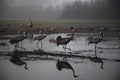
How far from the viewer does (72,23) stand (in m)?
2.03

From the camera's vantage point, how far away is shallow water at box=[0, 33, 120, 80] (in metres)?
2.01

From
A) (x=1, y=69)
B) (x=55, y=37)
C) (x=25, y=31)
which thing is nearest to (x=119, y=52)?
(x=55, y=37)

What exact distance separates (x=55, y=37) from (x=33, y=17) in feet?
0.87

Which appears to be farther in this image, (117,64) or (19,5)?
(117,64)

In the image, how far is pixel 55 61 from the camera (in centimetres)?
203

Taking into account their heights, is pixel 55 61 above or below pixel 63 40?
below

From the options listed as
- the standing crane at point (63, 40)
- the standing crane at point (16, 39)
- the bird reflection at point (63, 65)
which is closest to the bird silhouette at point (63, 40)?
the standing crane at point (63, 40)

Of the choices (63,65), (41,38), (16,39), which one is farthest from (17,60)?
(63,65)

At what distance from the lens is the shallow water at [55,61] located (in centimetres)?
201

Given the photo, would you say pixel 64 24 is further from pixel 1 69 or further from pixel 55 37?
pixel 1 69

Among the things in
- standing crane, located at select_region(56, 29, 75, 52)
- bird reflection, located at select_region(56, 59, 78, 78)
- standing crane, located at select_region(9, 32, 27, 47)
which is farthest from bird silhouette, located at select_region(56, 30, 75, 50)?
standing crane, located at select_region(9, 32, 27, 47)

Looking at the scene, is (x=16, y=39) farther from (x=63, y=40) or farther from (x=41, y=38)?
(x=63, y=40)

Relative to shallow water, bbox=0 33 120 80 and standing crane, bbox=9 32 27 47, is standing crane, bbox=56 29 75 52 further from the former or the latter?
standing crane, bbox=9 32 27 47

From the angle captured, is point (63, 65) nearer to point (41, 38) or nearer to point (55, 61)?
point (55, 61)
